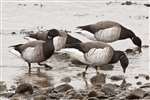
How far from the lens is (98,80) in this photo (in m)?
13.9

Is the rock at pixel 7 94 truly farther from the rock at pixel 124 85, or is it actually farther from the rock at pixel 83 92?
the rock at pixel 124 85

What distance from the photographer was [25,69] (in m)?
15.7

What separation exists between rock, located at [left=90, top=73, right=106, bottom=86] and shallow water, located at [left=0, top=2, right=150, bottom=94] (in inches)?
10.0

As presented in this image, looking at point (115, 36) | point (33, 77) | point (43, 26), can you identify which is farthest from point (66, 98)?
point (43, 26)

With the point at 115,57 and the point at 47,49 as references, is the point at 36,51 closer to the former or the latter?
the point at 47,49

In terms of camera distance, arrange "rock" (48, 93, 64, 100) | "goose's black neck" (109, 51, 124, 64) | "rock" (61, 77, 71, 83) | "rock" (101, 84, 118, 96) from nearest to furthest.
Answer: "rock" (48, 93, 64, 100) < "rock" (101, 84, 118, 96) < "rock" (61, 77, 71, 83) < "goose's black neck" (109, 51, 124, 64)

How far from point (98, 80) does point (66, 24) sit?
1204 centimetres

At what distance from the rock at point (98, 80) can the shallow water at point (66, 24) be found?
25 cm

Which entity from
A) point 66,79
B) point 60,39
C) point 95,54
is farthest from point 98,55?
point 60,39

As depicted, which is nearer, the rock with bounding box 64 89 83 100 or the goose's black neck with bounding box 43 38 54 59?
the rock with bounding box 64 89 83 100

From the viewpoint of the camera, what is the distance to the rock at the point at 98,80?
13758 millimetres

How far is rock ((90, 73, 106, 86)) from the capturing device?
45.1ft

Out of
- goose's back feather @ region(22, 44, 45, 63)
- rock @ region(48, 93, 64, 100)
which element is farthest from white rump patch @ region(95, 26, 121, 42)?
rock @ region(48, 93, 64, 100)

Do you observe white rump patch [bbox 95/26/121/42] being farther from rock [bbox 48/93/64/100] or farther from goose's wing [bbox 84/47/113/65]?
rock [bbox 48/93/64/100]
